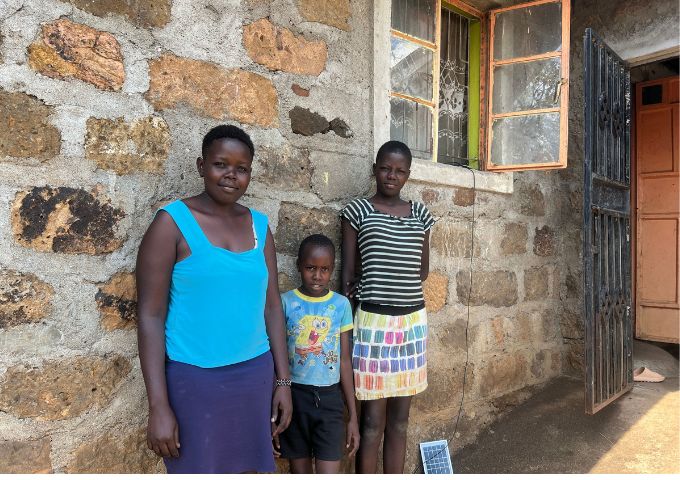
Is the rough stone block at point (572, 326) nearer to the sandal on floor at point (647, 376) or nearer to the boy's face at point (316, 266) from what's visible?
the sandal on floor at point (647, 376)

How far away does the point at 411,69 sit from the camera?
309 centimetres

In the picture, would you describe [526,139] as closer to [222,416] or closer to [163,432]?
[222,416]

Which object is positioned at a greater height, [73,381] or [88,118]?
[88,118]

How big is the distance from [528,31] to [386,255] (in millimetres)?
2066

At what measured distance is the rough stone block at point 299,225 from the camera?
2.30 metres

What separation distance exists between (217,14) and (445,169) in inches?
62.1

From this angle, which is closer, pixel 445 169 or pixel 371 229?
pixel 371 229

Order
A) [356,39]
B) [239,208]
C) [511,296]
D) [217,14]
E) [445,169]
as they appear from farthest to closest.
A: 1. [511,296]
2. [445,169]
3. [356,39]
4. [217,14]
5. [239,208]

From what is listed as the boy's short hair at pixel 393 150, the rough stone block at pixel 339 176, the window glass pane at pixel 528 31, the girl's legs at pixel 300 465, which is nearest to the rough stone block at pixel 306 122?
the rough stone block at pixel 339 176

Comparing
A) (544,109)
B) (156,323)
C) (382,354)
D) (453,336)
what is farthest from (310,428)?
(544,109)

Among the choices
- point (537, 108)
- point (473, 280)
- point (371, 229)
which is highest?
point (537, 108)

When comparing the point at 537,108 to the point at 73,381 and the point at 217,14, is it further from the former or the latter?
the point at 73,381

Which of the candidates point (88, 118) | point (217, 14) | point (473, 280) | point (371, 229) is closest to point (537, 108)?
point (473, 280)

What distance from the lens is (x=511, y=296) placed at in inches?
143
